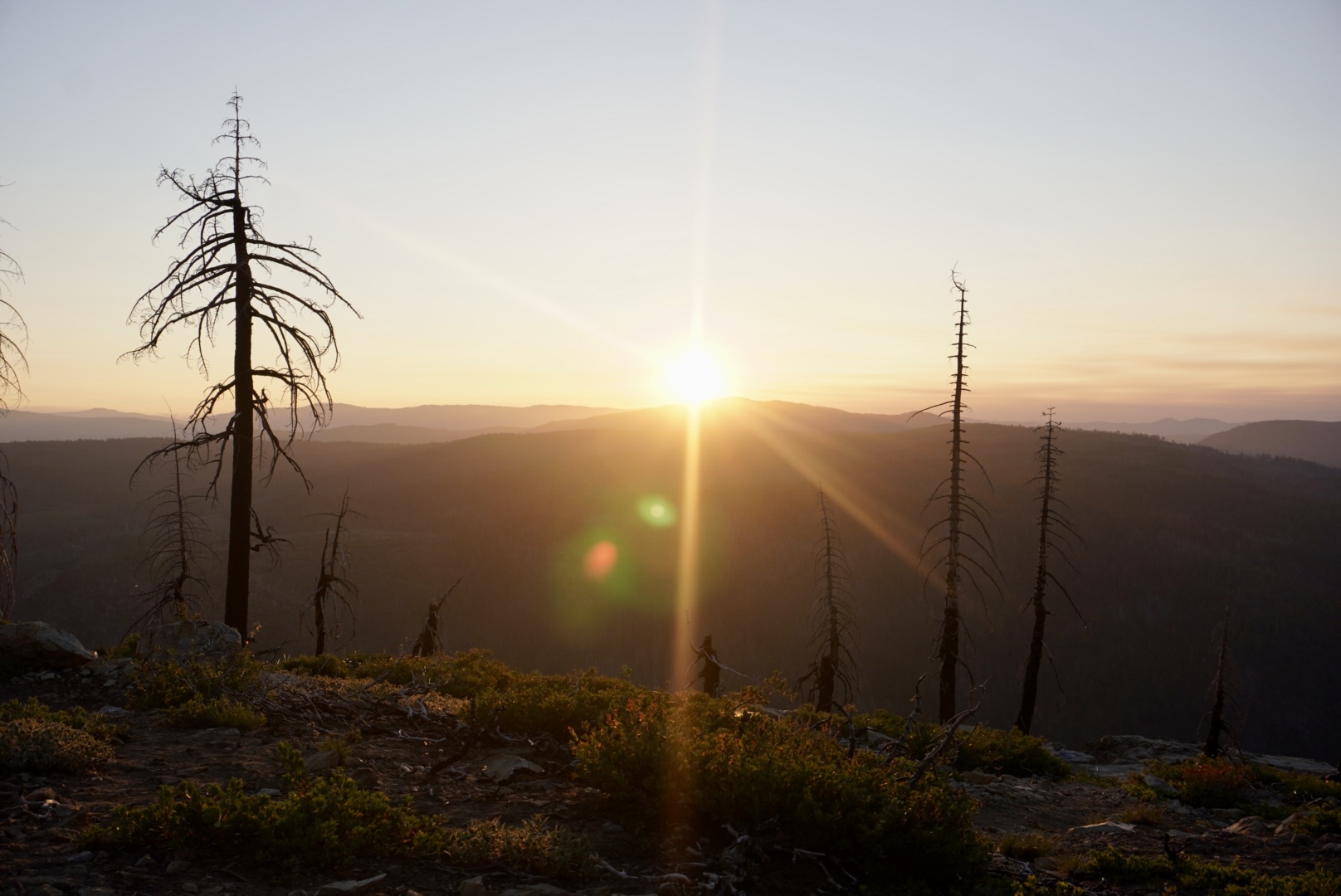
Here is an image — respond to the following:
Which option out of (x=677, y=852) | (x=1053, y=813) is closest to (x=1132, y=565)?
(x=1053, y=813)

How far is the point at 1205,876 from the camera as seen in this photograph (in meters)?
7.88

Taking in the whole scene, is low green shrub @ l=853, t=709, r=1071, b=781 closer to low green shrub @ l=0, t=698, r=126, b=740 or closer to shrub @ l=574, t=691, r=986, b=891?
shrub @ l=574, t=691, r=986, b=891

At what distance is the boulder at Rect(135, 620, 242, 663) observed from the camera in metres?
12.0

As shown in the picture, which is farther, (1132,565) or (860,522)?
(860,522)

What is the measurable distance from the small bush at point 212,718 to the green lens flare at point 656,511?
120 metres

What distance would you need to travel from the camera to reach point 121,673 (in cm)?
1136

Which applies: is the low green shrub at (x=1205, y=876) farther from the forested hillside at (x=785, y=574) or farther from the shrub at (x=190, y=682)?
the forested hillside at (x=785, y=574)

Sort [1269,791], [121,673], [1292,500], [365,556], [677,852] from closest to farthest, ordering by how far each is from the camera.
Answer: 1. [677,852]
2. [121,673]
3. [1269,791]
4. [365,556]
5. [1292,500]

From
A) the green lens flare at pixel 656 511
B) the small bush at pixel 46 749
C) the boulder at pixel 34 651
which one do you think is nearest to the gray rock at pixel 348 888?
the small bush at pixel 46 749

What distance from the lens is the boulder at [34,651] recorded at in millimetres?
11516

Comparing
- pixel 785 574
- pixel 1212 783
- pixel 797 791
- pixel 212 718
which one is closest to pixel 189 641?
pixel 212 718

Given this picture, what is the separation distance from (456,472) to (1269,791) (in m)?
148

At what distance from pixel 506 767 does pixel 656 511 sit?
12612 cm

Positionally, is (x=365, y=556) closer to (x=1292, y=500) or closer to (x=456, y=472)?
(x=456, y=472)
